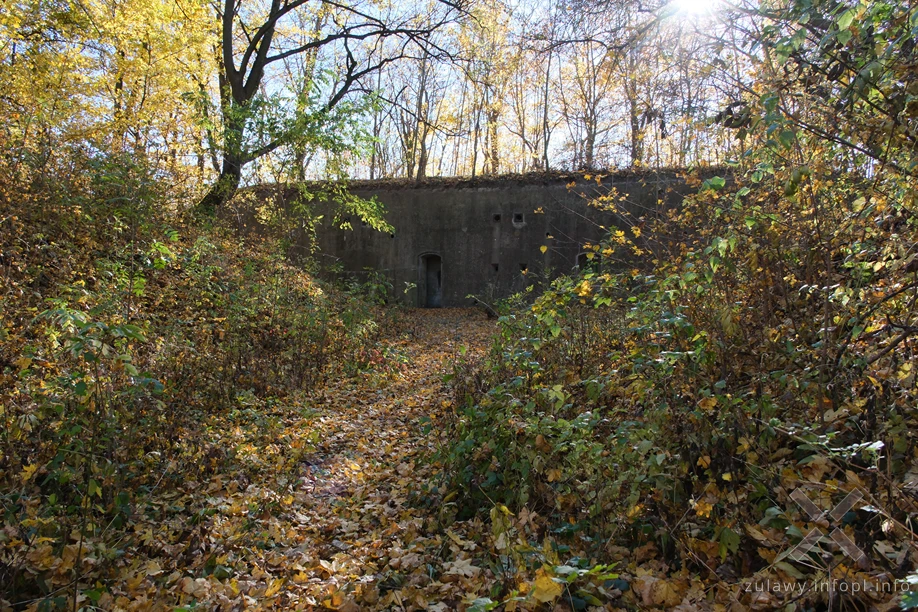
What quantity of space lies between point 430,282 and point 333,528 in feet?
45.1

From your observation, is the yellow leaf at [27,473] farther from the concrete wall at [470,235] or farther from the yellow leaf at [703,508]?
the concrete wall at [470,235]

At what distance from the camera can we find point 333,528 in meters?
3.83

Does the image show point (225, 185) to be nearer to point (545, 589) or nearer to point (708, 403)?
point (708, 403)

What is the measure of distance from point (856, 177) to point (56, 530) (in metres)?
6.06

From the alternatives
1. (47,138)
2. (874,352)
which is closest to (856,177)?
(874,352)

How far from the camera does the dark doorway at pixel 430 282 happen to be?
17016mm

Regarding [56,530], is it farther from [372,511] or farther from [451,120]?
[451,120]

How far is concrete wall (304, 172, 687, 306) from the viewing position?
15.7m

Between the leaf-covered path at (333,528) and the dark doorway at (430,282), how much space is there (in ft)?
34.7

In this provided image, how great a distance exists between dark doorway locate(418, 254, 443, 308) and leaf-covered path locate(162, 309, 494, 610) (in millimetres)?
10576

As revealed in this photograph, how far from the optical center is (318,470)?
475 cm

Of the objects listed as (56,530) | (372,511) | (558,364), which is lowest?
(372,511)

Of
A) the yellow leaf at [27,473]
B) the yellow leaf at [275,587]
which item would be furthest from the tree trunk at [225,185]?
the yellow leaf at [275,587]

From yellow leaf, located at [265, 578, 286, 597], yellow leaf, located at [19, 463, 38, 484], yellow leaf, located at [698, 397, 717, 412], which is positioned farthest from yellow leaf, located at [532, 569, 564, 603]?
yellow leaf, located at [19, 463, 38, 484]
